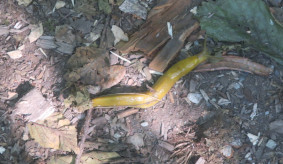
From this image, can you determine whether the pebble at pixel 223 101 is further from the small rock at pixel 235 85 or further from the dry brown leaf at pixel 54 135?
the dry brown leaf at pixel 54 135

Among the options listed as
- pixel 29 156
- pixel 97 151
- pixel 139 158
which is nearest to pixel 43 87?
pixel 29 156

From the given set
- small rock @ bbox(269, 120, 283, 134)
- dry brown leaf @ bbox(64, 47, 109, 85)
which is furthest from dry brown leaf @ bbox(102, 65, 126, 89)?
small rock @ bbox(269, 120, 283, 134)

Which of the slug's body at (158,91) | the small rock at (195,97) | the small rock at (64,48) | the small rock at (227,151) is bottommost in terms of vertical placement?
the small rock at (227,151)

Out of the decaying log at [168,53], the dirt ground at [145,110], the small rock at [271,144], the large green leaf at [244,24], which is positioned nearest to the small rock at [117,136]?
the dirt ground at [145,110]

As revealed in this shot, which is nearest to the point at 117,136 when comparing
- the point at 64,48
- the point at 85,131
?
the point at 85,131

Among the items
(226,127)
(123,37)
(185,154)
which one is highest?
(123,37)

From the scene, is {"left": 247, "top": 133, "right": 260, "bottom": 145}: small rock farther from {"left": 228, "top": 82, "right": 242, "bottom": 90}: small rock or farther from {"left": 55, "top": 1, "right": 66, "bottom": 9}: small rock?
{"left": 55, "top": 1, "right": 66, "bottom": 9}: small rock

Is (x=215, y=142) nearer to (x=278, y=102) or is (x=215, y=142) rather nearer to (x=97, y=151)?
(x=278, y=102)
